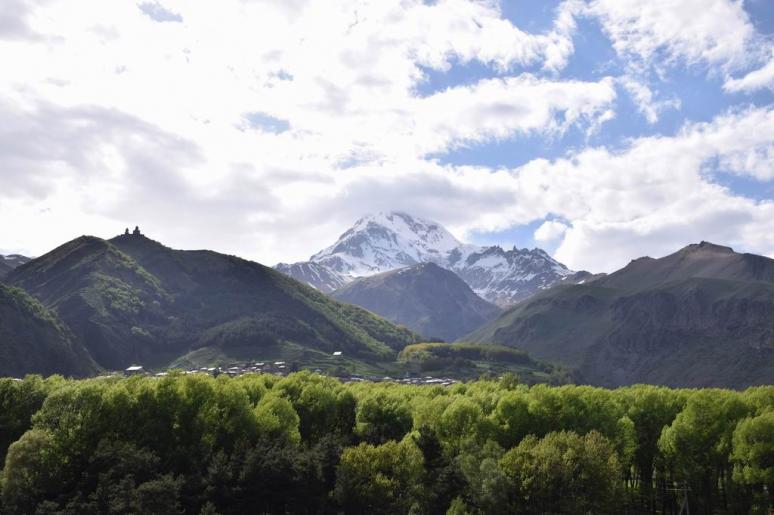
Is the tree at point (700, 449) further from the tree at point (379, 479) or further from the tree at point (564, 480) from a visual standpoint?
the tree at point (379, 479)

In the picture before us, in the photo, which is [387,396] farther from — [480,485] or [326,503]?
[480,485]

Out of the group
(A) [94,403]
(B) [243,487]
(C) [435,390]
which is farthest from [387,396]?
(A) [94,403]

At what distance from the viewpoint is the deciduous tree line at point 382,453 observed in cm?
8781

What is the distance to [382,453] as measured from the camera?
97.3m

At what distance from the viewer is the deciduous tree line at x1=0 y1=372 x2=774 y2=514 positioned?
87812 millimetres

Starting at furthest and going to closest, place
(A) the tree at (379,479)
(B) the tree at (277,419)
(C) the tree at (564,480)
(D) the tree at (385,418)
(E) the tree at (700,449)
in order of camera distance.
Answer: (D) the tree at (385,418), (B) the tree at (277,419), (E) the tree at (700,449), (A) the tree at (379,479), (C) the tree at (564,480)

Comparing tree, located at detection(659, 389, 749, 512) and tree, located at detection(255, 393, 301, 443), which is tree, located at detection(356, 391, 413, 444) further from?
tree, located at detection(659, 389, 749, 512)

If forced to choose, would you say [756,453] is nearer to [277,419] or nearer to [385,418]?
[385,418]

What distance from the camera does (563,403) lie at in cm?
11225

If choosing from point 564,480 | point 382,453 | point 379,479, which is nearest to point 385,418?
point 382,453

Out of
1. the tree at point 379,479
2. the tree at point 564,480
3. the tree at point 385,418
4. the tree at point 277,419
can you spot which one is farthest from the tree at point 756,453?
the tree at point 277,419

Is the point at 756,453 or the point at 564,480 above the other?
the point at 756,453

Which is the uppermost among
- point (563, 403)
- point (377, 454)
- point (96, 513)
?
point (563, 403)

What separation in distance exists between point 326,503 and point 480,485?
2327 cm
